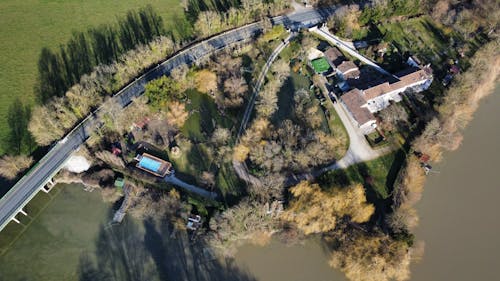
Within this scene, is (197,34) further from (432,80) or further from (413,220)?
(413,220)

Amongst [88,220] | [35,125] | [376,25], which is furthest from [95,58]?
[376,25]

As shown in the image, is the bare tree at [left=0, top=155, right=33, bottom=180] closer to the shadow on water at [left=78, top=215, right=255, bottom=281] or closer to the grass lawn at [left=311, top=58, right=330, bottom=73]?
the shadow on water at [left=78, top=215, right=255, bottom=281]

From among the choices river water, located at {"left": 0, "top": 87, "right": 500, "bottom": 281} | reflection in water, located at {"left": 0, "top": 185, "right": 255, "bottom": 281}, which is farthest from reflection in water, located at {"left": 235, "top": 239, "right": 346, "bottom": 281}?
reflection in water, located at {"left": 0, "top": 185, "right": 255, "bottom": 281}

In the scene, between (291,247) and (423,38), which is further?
(423,38)

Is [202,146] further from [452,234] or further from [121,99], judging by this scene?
[452,234]

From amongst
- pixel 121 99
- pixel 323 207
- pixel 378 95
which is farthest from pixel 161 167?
pixel 378 95

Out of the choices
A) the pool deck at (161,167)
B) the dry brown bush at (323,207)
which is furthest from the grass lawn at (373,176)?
the pool deck at (161,167)
